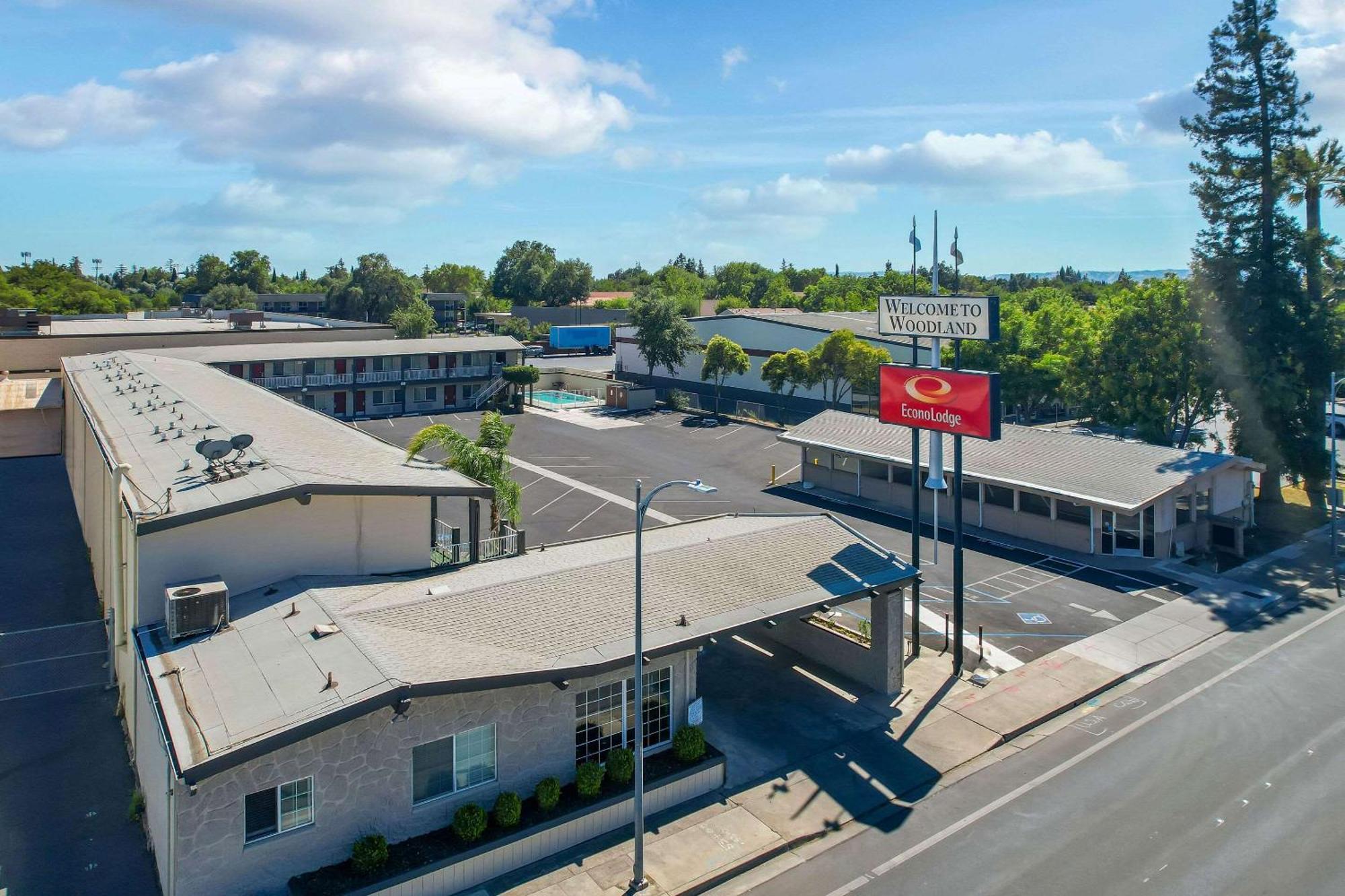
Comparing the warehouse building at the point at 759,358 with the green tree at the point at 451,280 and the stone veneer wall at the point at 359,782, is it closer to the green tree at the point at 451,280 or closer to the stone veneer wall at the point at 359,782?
the stone veneer wall at the point at 359,782

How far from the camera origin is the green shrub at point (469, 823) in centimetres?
1750

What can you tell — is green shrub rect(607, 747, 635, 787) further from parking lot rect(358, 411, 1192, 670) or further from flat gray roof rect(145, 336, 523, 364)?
flat gray roof rect(145, 336, 523, 364)

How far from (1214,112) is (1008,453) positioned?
2156 cm

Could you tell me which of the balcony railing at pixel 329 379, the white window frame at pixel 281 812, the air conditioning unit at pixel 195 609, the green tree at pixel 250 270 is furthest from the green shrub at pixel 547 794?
the green tree at pixel 250 270

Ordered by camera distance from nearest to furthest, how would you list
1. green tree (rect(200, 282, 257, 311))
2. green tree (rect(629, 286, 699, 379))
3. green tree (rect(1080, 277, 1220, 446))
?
green tree (rect(1080, 277, 1220, 446)) < green tree (rect(629, 286, 699, 379)) < green tree (rect(200, 282, 257, 311))

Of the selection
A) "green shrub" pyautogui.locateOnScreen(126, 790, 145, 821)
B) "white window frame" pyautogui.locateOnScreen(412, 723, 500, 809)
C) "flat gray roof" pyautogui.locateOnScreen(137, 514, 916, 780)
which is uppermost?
"flat gray roof" pyautogui.locateOnScreen(137, 514, 916, 780)

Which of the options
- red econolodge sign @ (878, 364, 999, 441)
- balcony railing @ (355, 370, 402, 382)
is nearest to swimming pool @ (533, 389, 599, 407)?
balcony railing @ (355, 370, 402, 382)

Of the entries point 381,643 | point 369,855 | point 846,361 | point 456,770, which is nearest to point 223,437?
point 381,643

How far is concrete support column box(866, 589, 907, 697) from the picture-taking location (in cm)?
2530

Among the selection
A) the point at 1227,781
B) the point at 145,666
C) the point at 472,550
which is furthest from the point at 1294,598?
the point at 145,666

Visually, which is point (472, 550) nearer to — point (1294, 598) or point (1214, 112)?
point (1294, 598)

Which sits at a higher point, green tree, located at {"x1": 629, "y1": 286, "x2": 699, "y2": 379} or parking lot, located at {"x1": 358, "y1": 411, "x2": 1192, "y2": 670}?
green tree, located at {"x1": 629, "y1": 286, "x2": 699, "y2": 379}

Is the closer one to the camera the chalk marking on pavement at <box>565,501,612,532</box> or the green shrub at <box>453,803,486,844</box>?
the green shrub at <box>453,803,486,844</box>

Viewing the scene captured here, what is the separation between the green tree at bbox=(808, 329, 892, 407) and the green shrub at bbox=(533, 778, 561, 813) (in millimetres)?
52077
